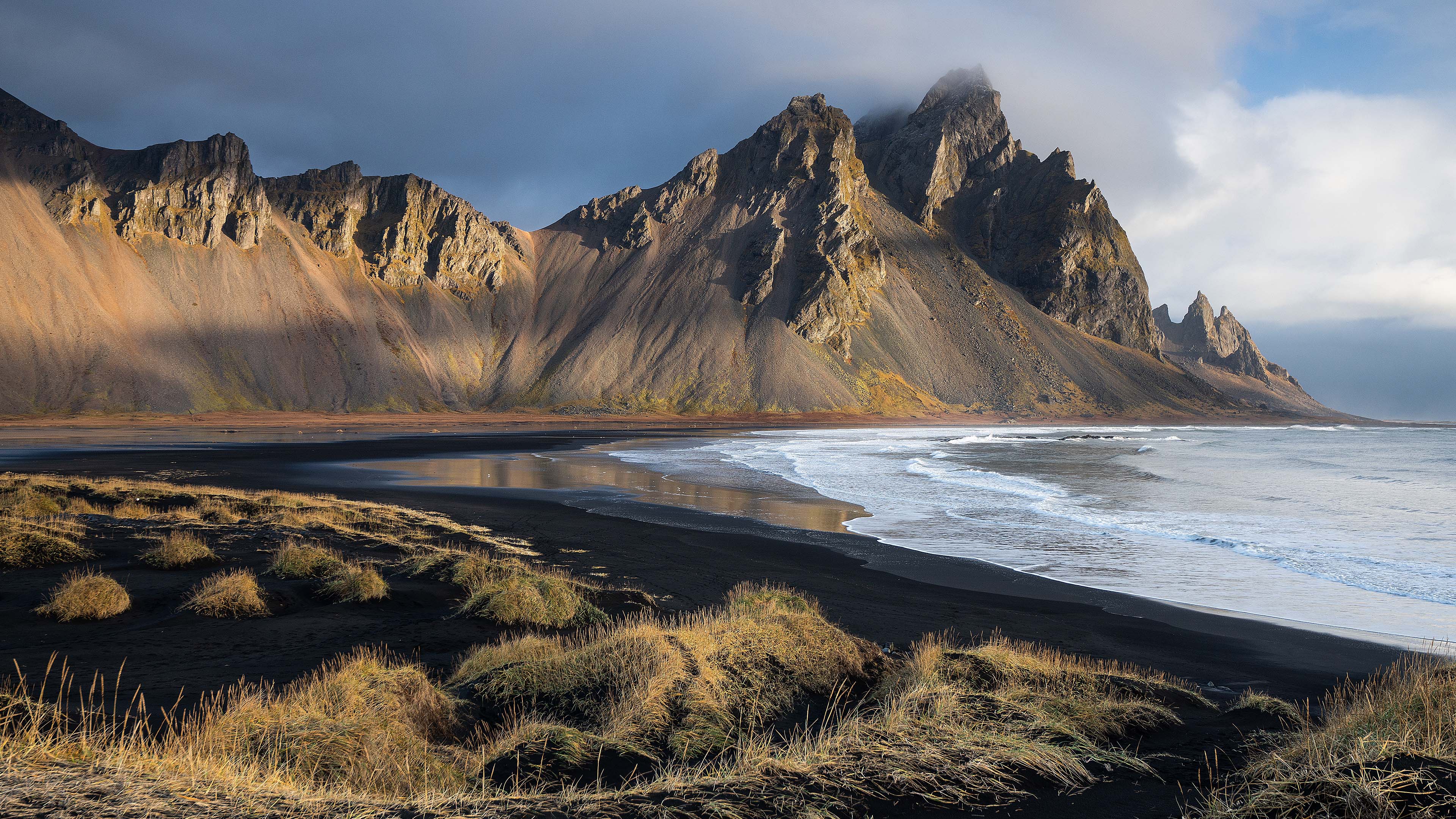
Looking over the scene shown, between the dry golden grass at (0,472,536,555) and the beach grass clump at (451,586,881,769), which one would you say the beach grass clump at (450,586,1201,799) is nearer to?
the beach grass clump at (451,586,881,769)

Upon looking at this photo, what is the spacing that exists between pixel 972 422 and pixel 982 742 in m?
122

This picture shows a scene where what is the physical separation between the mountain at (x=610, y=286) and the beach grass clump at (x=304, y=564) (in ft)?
296

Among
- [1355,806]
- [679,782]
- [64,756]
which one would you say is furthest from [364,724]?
[1355,806]

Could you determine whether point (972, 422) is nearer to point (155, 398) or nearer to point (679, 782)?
point (155, 398)

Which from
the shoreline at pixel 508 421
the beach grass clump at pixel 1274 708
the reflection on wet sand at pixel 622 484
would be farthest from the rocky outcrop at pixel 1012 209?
the beach grass clump at pixel 1274 708

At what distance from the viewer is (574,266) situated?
14000 cm

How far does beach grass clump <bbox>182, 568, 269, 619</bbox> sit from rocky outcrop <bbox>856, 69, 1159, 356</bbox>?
173218mm

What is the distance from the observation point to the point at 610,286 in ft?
441

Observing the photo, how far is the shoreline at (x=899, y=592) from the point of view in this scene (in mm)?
9375

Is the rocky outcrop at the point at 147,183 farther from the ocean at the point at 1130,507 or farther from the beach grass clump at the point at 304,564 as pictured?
the beach grass clump at the point at 304,564

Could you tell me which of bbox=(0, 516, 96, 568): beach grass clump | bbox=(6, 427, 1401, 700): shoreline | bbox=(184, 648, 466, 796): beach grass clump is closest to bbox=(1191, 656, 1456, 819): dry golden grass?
bbox=(6, 427, 1401, 700): shoreline

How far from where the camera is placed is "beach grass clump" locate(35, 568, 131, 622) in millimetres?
8109

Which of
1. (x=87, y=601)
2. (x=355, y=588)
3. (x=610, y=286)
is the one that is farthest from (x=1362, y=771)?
(x=610, y=286)

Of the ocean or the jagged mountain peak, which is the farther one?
the jagged mountain peak
